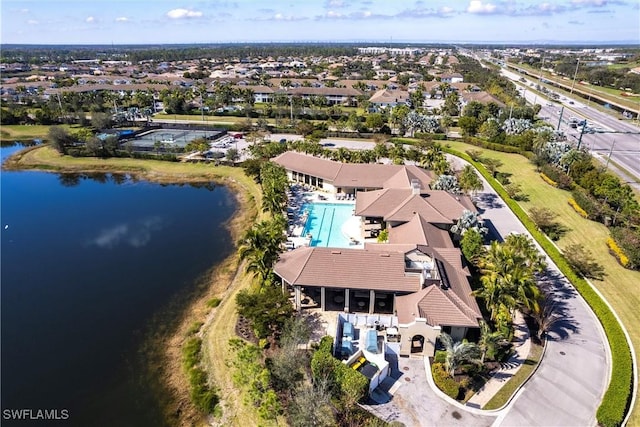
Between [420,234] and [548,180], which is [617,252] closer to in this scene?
[420,234]

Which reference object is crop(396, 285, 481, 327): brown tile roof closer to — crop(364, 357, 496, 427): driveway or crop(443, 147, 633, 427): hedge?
crop(364, 357, 496, 427): driveway

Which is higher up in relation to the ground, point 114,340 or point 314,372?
point 314,372

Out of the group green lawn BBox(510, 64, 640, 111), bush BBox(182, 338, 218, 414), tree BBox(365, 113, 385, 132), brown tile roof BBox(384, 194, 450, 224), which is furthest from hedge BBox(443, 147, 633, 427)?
green lawn BBox(510, 64, 640, 111)

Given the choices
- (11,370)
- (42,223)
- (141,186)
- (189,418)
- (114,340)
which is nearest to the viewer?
(189,418)

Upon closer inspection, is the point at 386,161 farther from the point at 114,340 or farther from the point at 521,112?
the point at 114,340

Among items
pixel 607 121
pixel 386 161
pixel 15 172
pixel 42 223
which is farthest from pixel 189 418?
pixel 607 121

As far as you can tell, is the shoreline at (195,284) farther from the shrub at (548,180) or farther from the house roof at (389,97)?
the house roof at (389,97)
